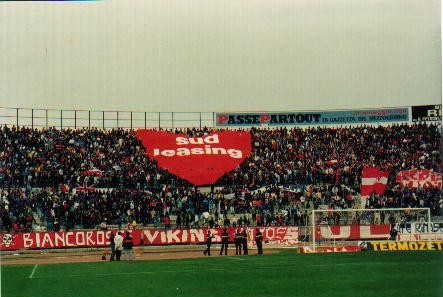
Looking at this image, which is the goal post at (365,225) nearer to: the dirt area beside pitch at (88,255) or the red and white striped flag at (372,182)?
the red and white striped flag at (372,182)

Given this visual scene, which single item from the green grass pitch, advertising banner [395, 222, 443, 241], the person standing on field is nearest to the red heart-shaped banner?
the person standing on field

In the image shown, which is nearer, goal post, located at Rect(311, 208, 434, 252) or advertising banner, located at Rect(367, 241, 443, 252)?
advertising banner, located at Rect(367, 241, 443, 252)

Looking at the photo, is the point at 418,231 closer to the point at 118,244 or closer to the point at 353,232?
the point at 353,232

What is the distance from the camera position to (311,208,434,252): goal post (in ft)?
136

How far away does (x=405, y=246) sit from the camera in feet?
123

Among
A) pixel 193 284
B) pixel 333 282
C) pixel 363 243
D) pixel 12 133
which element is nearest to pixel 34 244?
pixel 12 133

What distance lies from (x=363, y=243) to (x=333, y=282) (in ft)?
54.6

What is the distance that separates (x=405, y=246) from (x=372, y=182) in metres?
8.49

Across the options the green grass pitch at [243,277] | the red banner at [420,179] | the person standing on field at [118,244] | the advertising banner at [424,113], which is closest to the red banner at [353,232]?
the red banner at [420,179]

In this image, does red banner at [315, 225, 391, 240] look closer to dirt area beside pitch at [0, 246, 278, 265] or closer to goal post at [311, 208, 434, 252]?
goal post at [311, 208, 434, 252]

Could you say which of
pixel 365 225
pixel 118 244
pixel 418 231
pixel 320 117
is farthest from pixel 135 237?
pixel 320 117

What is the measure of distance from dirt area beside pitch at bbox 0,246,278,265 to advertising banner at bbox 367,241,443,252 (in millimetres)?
5580

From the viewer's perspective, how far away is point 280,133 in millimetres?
63281

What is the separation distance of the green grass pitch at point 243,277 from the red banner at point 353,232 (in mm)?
8329
